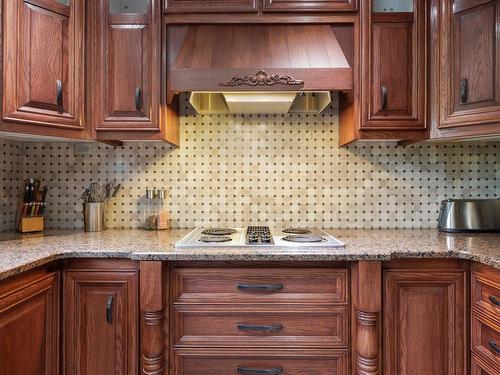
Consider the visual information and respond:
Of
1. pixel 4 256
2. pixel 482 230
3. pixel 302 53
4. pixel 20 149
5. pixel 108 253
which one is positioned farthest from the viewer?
pixel 20 149

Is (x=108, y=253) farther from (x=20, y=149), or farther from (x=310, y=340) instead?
(x=20, y=149)

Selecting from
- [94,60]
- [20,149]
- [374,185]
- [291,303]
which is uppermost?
[94,60]

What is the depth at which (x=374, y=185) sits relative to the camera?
Answer: 222cm

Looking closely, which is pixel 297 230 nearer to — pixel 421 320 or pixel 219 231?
pixel 219 231

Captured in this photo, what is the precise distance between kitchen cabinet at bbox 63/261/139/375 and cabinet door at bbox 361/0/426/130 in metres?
1.36

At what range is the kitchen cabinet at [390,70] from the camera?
6.10ft

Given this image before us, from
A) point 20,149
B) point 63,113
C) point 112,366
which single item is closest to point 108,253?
point 112,366

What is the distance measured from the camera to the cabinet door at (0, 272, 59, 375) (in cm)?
129

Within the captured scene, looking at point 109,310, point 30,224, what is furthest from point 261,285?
point 30,224

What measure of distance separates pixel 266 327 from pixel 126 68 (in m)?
1.39

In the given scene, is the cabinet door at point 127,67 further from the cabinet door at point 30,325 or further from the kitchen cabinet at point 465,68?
the kitchen cabinet at point 465,68

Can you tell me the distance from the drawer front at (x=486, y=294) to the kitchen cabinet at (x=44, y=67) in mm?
1889

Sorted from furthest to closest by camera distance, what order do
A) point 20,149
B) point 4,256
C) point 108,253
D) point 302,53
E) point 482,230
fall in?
point 20,149
point 482,230
point 302,53
point 108,253
point 4,256

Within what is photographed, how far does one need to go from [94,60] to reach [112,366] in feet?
4.71
